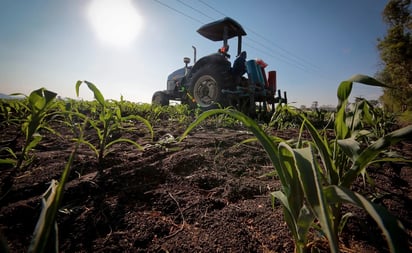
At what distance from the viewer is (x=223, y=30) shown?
516cm

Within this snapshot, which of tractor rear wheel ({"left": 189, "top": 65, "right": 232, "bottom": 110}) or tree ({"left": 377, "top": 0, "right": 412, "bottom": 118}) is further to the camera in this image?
tree ({"left": 377, "top": 0, "right": 412, "bottom": 118})

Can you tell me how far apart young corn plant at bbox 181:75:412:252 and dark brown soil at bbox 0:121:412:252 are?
15cm

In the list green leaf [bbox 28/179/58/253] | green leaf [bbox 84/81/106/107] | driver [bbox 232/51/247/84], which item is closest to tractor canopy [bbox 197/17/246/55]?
driver [bbox 232/51/247/84]

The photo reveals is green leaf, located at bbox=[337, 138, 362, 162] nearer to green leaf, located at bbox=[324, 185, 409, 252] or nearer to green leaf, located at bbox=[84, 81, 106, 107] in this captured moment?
green leaf, located at bbox=[324, 185, 409, 252]

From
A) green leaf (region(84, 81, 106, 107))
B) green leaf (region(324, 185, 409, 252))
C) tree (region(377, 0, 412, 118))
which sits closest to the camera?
green leaf (region(324, 185, 409, 252))

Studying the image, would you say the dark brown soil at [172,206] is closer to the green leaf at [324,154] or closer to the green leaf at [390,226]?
the green leaf at [324,154]

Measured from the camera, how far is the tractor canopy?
4.81 m

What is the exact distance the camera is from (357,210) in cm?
65

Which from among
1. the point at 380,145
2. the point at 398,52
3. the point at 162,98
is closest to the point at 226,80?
the point at 162,98

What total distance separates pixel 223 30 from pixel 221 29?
2.4 inches

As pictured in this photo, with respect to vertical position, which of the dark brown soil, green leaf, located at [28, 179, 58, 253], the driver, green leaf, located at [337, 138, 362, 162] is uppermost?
the driver

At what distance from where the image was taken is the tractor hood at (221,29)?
480cm

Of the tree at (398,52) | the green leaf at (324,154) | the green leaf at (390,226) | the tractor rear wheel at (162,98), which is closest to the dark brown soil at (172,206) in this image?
the green leaf at (324,154)

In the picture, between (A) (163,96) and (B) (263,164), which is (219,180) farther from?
(A) (163,96)
